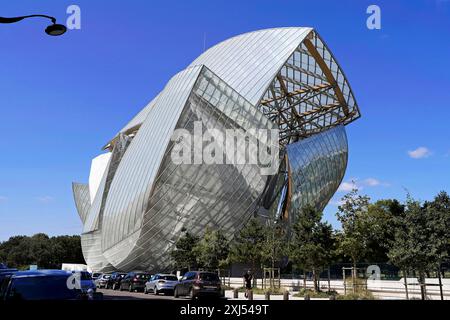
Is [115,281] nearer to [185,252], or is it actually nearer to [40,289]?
[185,252]

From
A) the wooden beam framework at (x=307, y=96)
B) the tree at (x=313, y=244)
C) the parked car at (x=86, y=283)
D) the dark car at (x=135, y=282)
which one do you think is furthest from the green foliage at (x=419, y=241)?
the wooden beam framework at (x=307, y=96)

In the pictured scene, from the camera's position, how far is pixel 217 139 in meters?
51.9

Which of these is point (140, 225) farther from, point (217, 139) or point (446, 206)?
point (446, 206)

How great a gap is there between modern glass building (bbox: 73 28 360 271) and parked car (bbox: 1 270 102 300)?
37.1 m

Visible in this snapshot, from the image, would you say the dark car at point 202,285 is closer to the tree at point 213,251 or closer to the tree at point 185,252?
the tree at point 213,251

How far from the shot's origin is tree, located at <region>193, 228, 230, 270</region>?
152 ft

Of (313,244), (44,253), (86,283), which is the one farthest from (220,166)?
(44,253)

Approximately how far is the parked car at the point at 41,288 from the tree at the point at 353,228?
2423 centimetres

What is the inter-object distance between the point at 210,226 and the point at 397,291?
82.1 ft

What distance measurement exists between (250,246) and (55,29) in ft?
111

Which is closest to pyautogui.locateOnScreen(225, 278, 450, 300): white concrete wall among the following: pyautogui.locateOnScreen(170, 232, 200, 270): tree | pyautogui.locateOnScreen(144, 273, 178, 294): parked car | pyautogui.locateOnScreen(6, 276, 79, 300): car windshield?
pyautogui.locateOnScreen(144, 273, 178, 294): parked car

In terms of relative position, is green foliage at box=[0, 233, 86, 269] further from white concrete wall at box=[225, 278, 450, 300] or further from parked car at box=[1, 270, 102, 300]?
parked car at box=[1, 270, 102, 300]

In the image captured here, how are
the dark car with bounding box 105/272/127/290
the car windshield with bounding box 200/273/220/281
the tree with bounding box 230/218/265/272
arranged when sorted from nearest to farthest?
the car windshield with bounding box 200/273/220/281 < the tree with bounding box 230/218/265/272 < the dark car with bounding box 105/272/127/290
